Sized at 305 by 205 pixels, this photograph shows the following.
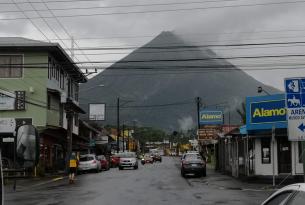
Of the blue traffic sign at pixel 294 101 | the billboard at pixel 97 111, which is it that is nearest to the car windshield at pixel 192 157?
the blue traffic sign at pixel 294 101

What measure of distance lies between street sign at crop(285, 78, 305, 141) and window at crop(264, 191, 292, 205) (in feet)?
20.5

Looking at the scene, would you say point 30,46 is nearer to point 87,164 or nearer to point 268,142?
point 87,164

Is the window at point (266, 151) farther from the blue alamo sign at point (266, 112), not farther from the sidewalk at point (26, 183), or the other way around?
the sidewalk at point (26, 183)

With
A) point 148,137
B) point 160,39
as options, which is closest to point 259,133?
point 160,39

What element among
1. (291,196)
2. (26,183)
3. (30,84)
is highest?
(30,84)

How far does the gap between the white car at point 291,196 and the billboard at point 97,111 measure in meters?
67.4

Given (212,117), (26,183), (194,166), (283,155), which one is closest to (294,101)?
(283,155)

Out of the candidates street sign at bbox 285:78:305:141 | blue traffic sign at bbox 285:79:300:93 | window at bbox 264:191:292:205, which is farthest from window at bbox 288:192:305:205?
blue traffic sign at bbox 285:79:300:93

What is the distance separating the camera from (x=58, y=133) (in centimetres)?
5172

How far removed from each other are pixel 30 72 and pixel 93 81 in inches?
2298

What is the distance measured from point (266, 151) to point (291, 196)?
26987mm

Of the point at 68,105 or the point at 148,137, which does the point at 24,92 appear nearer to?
the point at 68,105

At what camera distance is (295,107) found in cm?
1299

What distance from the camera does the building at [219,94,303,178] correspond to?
101 ft
